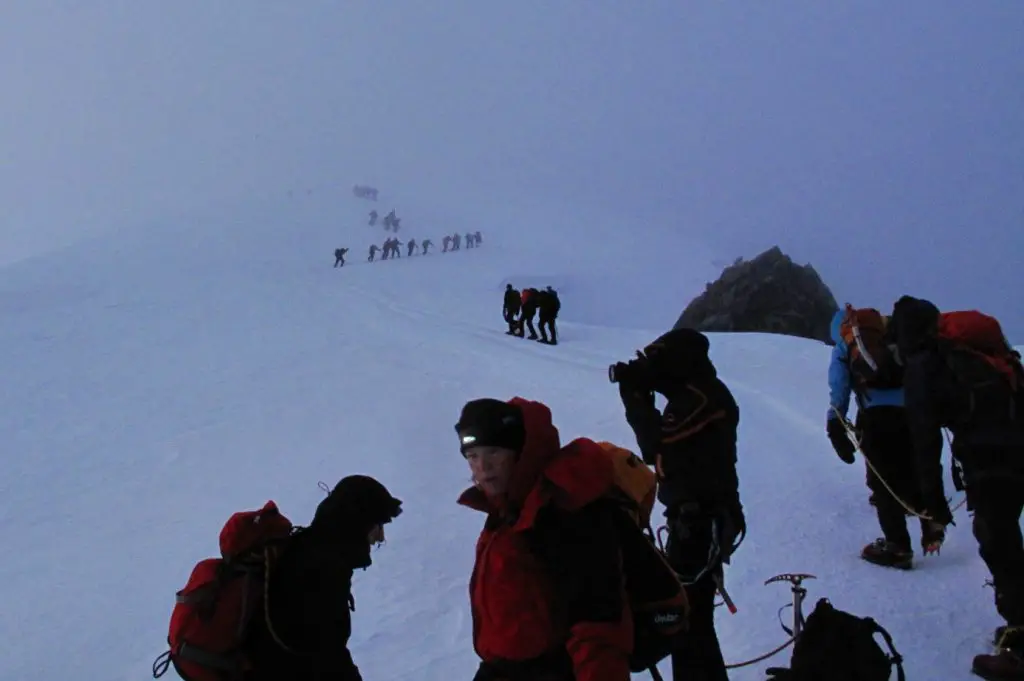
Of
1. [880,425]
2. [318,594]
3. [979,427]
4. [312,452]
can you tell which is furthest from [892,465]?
[312,452]

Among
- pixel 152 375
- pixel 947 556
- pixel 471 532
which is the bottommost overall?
pixel 152 375

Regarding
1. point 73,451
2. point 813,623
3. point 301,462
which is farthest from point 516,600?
point 73,451

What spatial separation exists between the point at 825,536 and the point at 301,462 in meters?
5.73

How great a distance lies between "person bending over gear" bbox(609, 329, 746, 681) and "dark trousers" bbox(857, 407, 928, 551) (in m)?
1.81

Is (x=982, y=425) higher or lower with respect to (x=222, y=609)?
higher

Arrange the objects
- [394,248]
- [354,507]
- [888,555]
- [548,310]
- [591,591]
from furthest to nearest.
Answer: [394,248] → [548,310] → [888,555] → [354,507] → [591,591]

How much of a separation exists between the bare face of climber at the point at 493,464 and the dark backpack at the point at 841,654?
1416 mm

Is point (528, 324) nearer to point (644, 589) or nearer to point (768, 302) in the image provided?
point (768, 302)

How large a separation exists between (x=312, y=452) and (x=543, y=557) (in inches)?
288

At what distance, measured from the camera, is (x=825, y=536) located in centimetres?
523

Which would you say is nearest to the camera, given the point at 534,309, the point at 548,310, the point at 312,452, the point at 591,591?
the point at 591,591

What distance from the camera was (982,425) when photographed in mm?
3150

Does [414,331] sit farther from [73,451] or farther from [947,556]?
[947,556]

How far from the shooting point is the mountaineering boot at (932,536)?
14.4 ft
